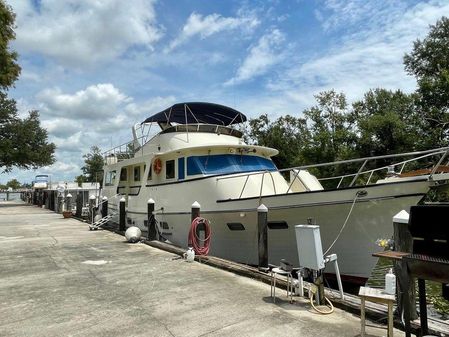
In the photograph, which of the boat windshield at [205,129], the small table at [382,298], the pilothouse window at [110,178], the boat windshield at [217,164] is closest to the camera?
the small table at [382,298]

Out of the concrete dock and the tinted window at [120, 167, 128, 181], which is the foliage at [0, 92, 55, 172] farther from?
the concrete dock

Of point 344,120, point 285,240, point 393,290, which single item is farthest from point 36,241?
point 344,120

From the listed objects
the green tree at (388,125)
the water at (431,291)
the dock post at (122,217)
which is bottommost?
the water at (431,291)

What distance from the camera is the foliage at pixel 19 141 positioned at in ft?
122

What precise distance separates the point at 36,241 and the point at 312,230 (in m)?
9.51

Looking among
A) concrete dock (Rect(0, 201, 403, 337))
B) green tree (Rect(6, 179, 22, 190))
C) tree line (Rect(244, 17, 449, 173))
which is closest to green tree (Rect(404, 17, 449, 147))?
tree line (Rect(244, 17, 449, 173))

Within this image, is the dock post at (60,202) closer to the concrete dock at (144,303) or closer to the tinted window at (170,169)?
the tinted window at (170,169)

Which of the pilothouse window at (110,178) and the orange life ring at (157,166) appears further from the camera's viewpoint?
the pilothouse window at (110,178)

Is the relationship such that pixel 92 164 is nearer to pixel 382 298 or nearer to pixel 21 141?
pixel 21 141

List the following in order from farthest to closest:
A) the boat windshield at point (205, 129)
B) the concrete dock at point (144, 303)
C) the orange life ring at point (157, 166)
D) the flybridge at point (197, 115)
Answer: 1. the flybridge at point (197, 115)
2. the orange life ring at point (157, 166)
3. the boat windshield at point (205, 129)
4. the concrete dock at point (144, 303)

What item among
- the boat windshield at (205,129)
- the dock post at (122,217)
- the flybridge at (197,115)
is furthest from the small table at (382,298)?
the dock post at (122,217)

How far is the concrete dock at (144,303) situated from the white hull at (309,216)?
1.68m

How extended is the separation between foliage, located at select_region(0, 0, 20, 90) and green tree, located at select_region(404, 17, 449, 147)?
77.2ft

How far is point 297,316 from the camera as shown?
4664 millimetres
